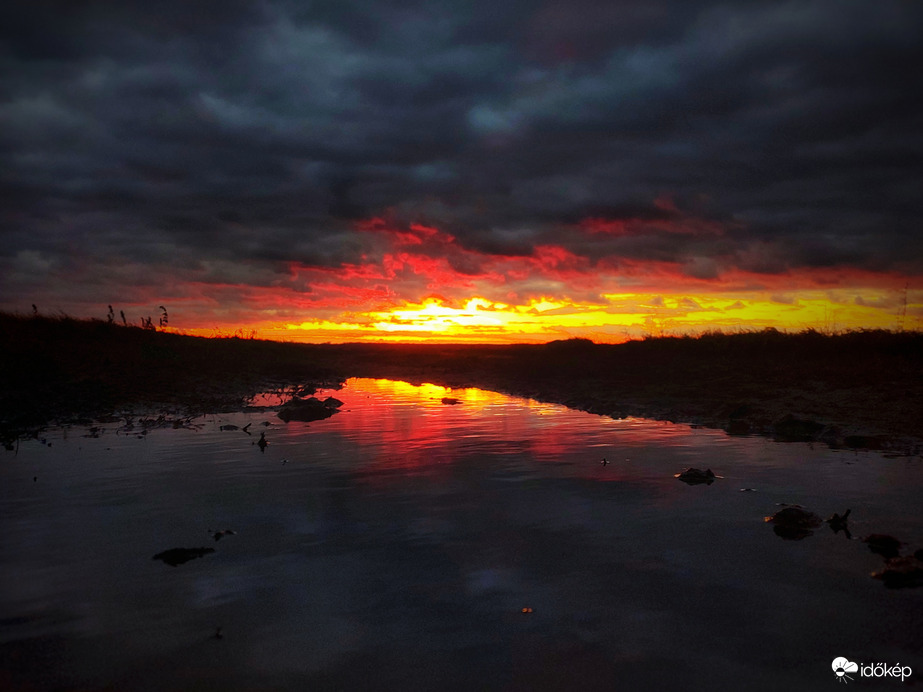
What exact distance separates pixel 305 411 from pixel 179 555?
10.9 m

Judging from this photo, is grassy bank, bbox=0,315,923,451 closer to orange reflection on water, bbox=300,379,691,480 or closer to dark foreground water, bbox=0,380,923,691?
orange reflection on water, bbox=300,379,691,480

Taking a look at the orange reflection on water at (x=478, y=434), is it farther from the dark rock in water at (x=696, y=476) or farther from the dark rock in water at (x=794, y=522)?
the dark rock in water at (x=794, y=522)

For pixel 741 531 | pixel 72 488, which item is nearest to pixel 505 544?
pixel 741 531

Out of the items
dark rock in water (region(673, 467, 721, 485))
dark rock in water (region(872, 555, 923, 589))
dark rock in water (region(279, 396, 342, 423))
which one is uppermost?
dark rock in water (region(279, 396, 342, 423))

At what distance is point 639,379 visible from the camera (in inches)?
895

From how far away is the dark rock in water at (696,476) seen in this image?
29.0 feet

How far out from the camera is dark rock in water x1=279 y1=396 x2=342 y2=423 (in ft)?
53.9

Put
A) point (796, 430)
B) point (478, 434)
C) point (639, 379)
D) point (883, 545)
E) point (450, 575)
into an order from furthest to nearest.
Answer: point (639, 379), point (478, 434), point (796, 430), point (883, 545), point (450, 575)

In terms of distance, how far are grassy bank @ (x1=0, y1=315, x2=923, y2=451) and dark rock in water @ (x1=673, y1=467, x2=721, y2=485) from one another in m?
4.55

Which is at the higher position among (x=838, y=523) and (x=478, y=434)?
(x=478, y=434)

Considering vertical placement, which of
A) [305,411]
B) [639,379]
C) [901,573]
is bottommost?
[901,573]

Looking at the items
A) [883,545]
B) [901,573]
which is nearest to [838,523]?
[883,545]

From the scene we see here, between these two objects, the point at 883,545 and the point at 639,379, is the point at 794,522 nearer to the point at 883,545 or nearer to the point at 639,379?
the point at 883,545

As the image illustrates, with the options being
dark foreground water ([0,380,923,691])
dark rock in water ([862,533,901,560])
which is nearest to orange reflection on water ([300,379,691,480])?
dark foreground water ([0,380,923,691])
